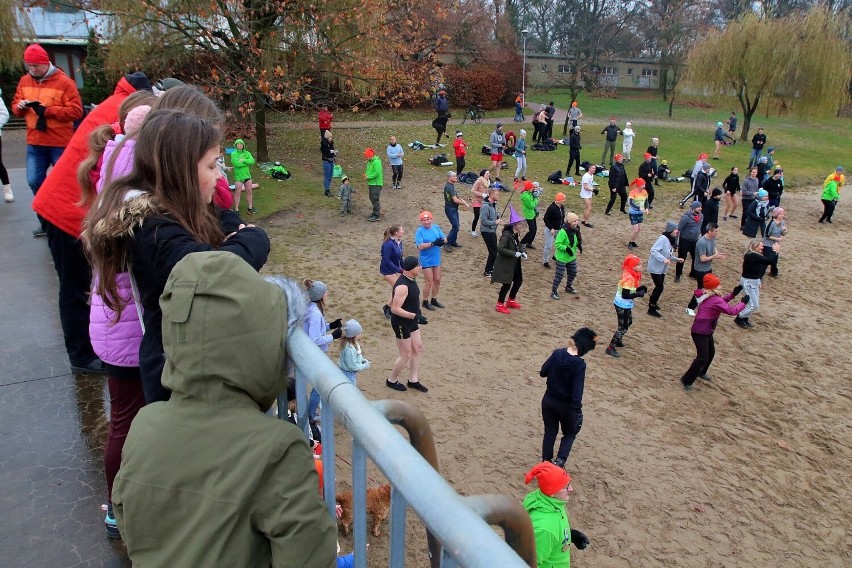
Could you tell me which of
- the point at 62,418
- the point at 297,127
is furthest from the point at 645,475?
the point at 297,127

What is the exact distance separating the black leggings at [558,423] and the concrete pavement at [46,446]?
4465 mm

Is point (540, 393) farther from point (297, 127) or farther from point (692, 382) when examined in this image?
point (297, 127)

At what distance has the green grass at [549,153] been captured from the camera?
1845 cm

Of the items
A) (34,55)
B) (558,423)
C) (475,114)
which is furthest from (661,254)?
(475,114)

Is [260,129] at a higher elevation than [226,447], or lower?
higher

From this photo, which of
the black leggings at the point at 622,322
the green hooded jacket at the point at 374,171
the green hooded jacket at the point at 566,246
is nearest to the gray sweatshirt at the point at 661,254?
the green hooded jacket at the point at 566,246

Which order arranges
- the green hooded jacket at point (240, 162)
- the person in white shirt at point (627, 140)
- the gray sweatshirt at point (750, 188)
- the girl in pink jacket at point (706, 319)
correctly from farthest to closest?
1. the person in white shirt at point (627, 140)
2. the gray sweatshirt at point (750, 188)
3. the green hooded jacket at point (240, 162)
4. the girl in pink jacket at point (706, 319)

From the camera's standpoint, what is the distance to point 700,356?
9.18 meters

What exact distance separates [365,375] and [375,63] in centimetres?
1106

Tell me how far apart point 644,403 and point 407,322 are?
369 centimetres

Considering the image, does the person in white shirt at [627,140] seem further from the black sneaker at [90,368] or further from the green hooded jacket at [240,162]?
the black sneaker at [90,368]

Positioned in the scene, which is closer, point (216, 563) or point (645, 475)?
point (216, 563)

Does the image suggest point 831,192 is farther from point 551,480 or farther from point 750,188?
point 551,480

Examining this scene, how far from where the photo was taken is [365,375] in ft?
28.3
